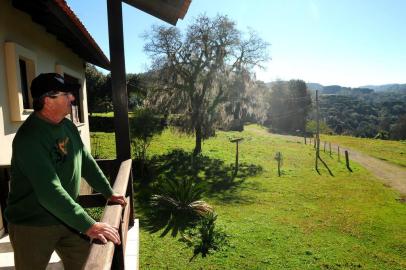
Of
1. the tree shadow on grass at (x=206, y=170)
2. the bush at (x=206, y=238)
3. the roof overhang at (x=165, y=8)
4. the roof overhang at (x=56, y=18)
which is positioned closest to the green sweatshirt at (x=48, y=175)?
the roof overhang at (x=165, y=8)

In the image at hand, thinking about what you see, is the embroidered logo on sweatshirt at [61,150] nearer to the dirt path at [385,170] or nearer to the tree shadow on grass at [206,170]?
the tree shadow on grass at [206,170]

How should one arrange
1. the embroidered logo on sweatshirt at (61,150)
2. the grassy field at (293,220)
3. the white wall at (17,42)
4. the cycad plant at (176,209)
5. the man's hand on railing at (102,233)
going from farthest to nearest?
the cycad plant at (176,209) → the grassy field at (293,220) → the white wall at (17,42) → the embroidered logo on sweatshirt at (61,150) → the man's hand on railing at (102,233)

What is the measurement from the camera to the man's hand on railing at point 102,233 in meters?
1.78

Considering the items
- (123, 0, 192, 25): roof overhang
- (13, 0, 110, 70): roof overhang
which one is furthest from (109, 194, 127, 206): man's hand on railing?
(13, 0, 110, 70): roof overhang

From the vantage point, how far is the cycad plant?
1181 cm

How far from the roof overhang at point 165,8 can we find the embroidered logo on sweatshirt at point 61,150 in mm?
2489

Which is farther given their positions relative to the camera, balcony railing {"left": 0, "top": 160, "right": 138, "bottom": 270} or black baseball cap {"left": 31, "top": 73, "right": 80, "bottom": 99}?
black baseball cap {"left": 31, "top": 73, "right": 80, "bottom": 99}

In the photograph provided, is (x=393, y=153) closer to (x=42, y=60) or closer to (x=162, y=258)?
(x=162, y=258)

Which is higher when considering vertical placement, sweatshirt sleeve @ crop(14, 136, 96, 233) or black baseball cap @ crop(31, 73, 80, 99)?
black baseball cap @ crop(31, 73, 80, 99)

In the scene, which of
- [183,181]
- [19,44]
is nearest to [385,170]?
[183,181]

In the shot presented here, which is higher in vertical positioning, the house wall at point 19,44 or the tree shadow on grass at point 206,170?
the house wall at point 19,44

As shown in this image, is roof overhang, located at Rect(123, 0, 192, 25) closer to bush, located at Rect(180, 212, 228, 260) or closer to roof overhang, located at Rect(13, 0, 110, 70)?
roof overhang, located at Rect(13, 0, 110, 70)

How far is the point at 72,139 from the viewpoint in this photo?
2348mm

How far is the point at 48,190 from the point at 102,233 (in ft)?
1.16
